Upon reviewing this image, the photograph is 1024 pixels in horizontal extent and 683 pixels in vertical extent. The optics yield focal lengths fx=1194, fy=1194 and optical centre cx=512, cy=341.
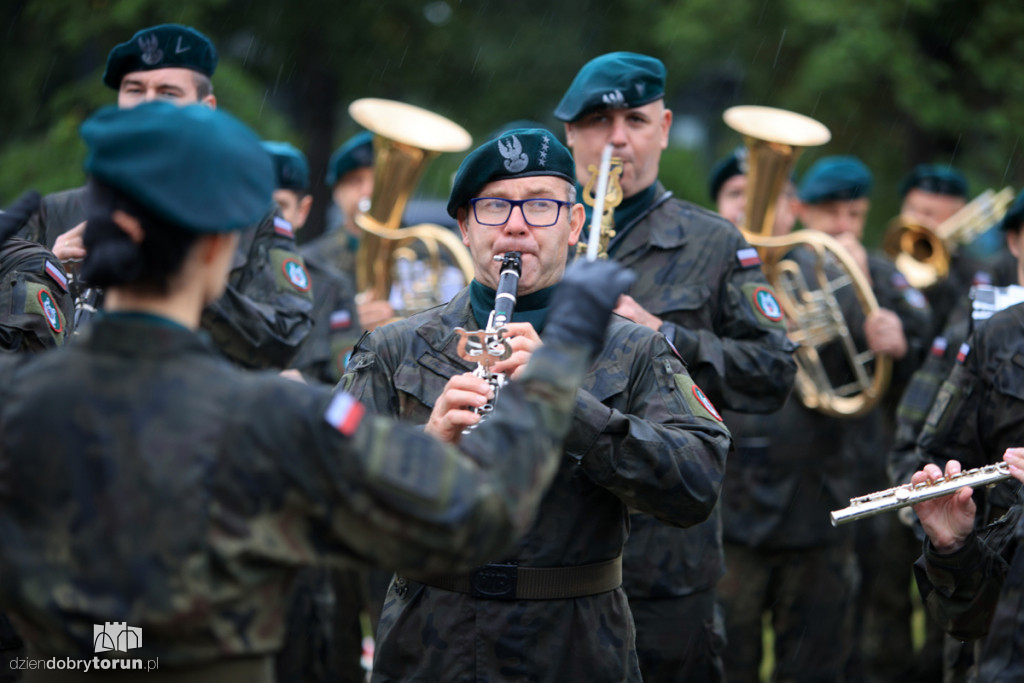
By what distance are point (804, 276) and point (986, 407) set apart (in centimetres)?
291

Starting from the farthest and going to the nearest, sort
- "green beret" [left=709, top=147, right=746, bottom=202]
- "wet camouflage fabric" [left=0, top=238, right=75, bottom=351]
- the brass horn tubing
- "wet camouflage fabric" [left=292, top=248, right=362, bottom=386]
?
"green beret" [left=709, top=147, right=746, bottom=202]
"wet camouflage fabric" [left=292, top=248, right=362, bottom=386]
the brass horn tubing
"wet camouflage fabric" [left=0, top=238, right=75, bottom=351]

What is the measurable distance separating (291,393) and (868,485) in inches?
224

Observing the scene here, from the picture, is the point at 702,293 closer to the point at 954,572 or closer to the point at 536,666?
the point at 954,572

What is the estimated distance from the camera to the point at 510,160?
3631 millimetres

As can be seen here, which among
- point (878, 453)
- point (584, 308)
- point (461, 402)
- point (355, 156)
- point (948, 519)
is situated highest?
point (584, 308)

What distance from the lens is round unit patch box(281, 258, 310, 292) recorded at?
17.6 ft

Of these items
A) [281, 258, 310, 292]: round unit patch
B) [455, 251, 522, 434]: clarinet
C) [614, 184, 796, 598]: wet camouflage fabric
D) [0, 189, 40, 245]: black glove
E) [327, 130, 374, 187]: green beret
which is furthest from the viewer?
[327, 130, 374, 187]: green beret

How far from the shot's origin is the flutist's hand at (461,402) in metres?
2.99

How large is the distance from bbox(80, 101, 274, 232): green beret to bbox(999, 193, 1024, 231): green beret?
301 centimetres

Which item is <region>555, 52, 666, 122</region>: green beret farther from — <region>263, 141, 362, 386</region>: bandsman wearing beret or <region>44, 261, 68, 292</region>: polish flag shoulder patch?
<region>263, 141, 362, 386</region>: bandsman wearing beret

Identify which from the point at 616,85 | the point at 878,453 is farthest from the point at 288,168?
the point at 878,453

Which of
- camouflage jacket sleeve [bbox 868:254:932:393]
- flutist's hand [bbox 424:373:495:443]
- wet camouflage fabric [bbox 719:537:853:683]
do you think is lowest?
wet camouflage fabric [bbox 719:537:853:683]

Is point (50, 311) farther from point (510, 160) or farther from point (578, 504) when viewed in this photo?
point (578, 504)

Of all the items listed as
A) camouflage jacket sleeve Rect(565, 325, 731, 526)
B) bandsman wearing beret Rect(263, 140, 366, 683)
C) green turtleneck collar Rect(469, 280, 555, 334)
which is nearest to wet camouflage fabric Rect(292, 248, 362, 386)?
bandsman wearing beret Rect(263, 140, 366, 683)
